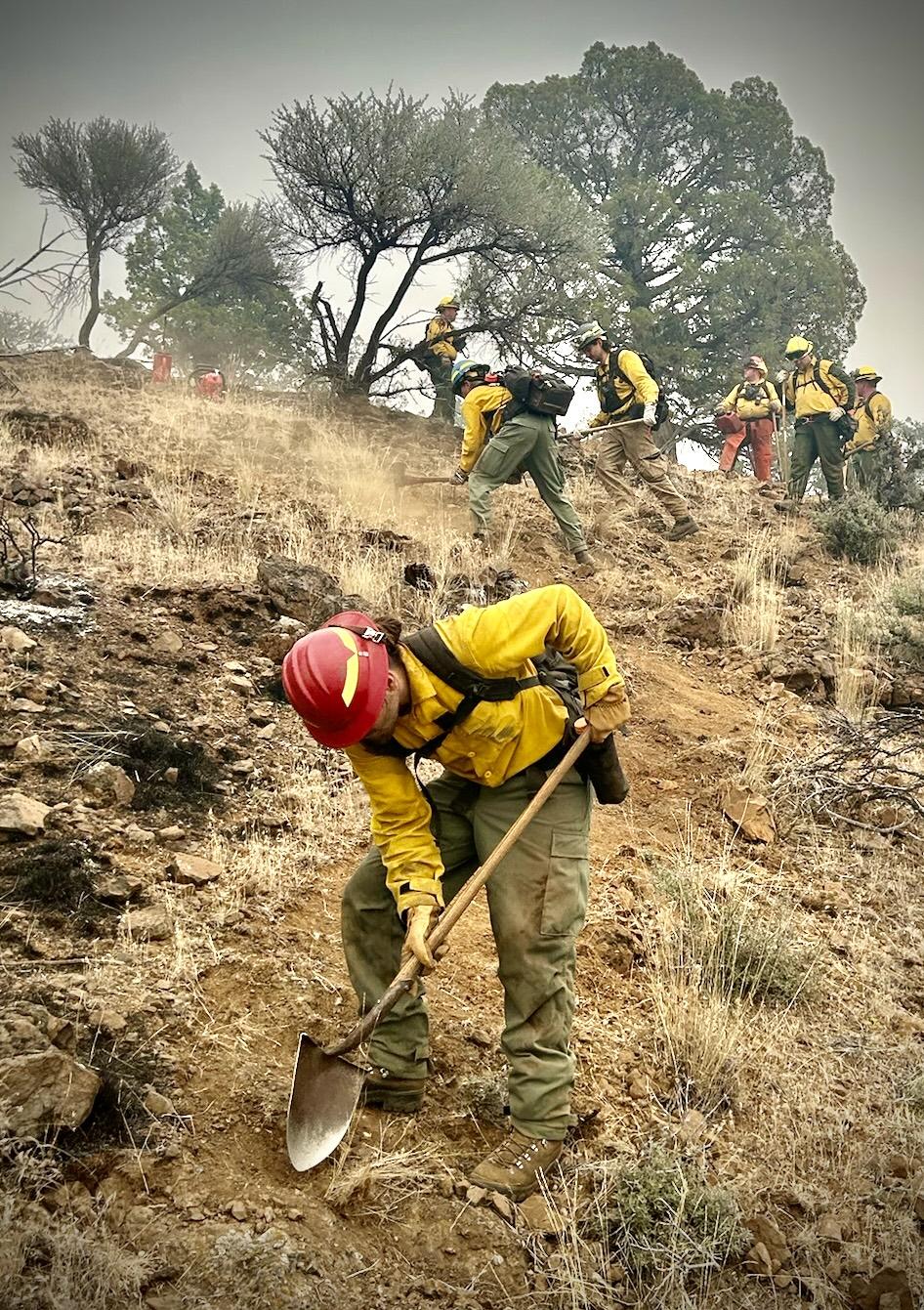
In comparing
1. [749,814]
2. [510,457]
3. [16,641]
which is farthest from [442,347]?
[749,814]

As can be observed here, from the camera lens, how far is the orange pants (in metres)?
13.5

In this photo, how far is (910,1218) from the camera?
2.29 m

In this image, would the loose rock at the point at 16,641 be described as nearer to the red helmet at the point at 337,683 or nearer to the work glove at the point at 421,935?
the red helmet at the point at 337,683

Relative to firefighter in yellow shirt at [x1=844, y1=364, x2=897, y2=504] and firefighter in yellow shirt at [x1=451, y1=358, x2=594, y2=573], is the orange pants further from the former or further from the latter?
firefighter in yellow shirt at [x1=451, y1=358, x2=594, y2=573]

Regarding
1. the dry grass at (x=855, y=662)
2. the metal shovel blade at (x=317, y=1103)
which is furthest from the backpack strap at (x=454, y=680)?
the dry grass at (x=855, y=662)

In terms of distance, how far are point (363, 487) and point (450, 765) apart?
6672 millimetres

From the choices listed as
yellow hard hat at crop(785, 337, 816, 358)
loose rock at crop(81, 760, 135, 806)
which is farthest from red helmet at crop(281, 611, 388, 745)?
yellow hard hat at crop(785, 337, 816, 358)

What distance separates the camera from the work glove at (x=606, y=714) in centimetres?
263

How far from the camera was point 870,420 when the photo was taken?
1111 cm

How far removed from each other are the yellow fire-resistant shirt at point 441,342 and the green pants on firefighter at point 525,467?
510 centimetres

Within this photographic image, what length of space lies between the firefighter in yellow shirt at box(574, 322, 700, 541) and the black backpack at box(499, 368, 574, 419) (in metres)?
1.42

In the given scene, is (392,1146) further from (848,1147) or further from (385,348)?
(385,348)

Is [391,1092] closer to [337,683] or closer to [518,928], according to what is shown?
[518,928]

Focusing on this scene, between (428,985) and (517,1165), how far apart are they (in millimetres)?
879
